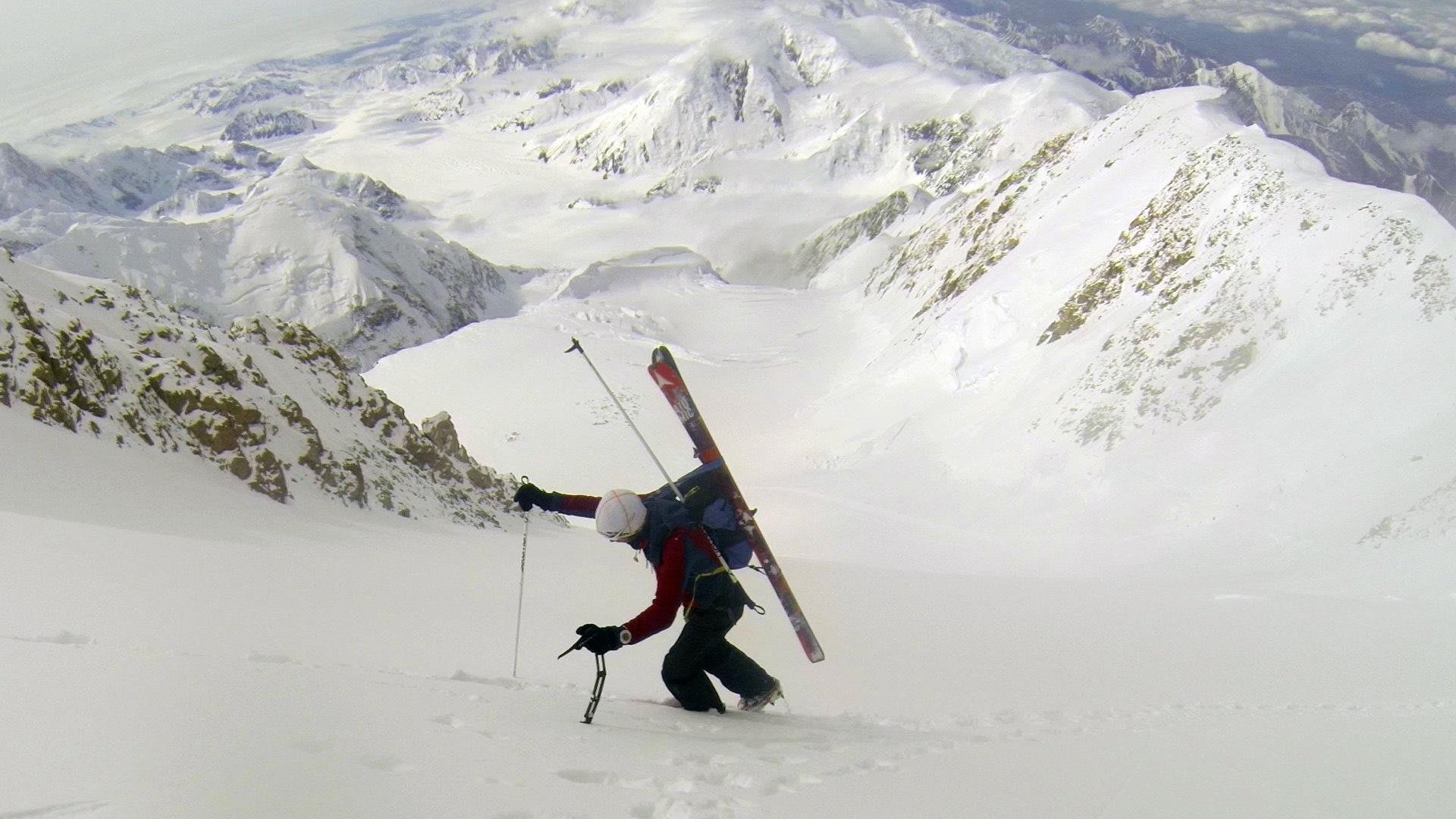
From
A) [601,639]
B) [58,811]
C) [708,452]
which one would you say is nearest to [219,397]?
[708,452]

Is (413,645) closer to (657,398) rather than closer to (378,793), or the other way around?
(378,793)

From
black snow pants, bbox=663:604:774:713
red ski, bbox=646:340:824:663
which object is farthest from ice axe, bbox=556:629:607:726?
red ski, bbox=646:340:824:663

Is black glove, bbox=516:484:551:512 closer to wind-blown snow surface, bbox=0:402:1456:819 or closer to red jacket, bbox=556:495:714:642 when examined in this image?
red jacket, bbox=556:495:714:642

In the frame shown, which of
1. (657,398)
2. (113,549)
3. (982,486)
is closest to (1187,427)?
(982,486)

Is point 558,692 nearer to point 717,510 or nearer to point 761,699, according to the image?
point 761,699

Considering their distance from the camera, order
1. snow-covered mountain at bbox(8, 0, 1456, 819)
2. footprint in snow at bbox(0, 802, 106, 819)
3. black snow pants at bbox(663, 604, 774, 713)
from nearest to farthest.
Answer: footprint in snow at bbox(0, 802, 106, 819)
snow-covered mountain at bbox(8, 0, 1456, 819)
black snow pants at bbox(663, 604, 774, 713)

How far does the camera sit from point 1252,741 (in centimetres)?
543

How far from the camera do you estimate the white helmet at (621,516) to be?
5.45 meters

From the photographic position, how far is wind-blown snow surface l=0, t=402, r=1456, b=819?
3.26 meters

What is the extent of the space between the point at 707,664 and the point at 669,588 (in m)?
0.80

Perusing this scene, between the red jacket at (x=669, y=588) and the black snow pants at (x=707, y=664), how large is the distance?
0.16m

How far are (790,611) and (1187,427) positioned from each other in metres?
16.3

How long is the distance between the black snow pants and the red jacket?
0.16 meters

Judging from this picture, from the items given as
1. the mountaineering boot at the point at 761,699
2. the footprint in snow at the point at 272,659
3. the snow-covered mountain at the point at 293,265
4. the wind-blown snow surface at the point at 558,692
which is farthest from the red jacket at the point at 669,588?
the snow-covered mountain at the point at 293,265
